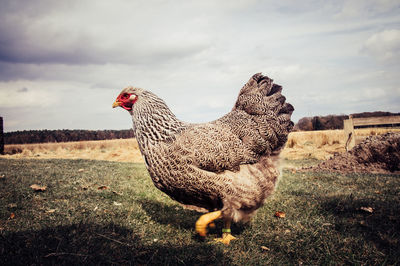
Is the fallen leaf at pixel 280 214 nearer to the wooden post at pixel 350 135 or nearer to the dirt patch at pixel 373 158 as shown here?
the dirt patch at pixel 373 158

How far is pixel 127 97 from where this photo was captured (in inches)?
154

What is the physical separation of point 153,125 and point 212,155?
3.09ft

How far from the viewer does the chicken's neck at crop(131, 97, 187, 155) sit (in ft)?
11.5

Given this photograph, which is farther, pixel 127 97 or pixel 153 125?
pixel 127 97

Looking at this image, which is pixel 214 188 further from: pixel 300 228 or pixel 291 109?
pixel 291 109

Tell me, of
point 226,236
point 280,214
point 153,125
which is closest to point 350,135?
point 280,214

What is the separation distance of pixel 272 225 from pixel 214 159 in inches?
61.9

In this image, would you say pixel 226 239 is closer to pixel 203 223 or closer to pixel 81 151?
pixel 203 223

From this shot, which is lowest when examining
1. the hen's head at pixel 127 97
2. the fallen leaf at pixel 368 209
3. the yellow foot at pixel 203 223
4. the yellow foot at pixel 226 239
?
the yellow foot at pixel 226 239

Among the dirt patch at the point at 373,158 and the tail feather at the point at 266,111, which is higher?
the tail feather at the point at 266,111

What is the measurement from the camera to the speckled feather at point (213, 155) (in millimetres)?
3340

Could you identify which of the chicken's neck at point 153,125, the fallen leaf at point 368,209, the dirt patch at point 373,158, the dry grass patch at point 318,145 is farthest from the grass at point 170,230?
the dry grass patch at point 318,145

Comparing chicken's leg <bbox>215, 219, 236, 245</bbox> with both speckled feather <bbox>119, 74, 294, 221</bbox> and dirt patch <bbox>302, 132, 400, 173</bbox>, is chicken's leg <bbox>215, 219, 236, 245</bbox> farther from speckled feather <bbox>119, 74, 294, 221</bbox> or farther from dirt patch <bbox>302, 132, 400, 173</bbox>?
dirt patch <bbox>302, 132, 400, 173</bbox>

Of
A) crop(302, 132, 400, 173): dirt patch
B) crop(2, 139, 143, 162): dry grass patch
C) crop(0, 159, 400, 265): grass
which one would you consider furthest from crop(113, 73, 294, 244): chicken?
crop(2, 139, 143, 162): dry grass patch
